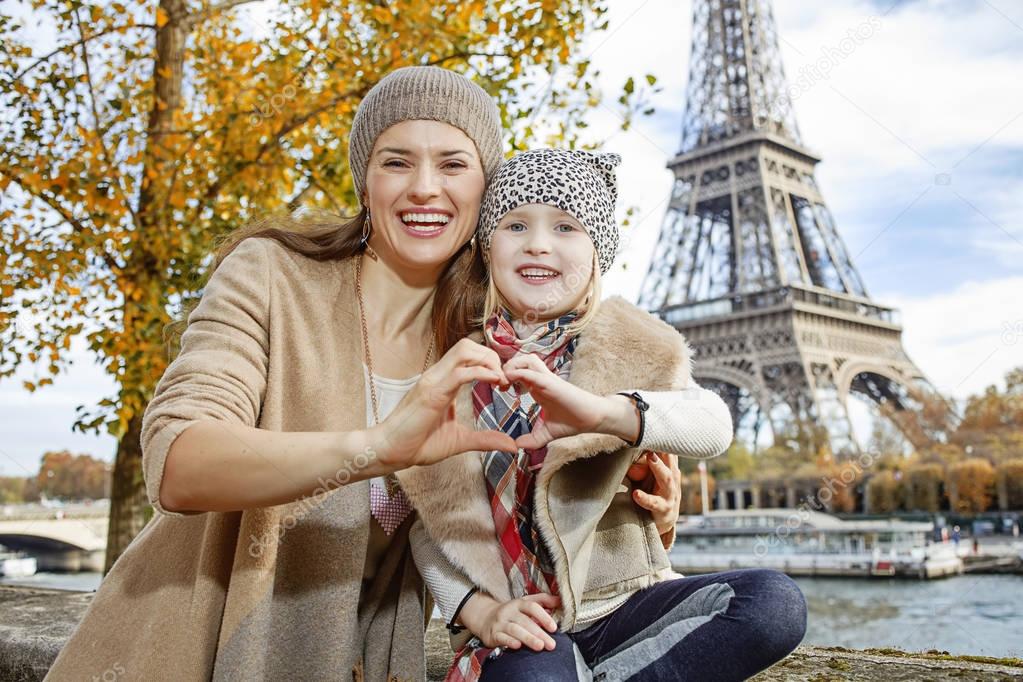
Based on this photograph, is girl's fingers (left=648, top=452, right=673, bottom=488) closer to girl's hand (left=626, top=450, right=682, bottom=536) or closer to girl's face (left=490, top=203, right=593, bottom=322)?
girl's hand (left=626, top=450, right=682, bottom=536)

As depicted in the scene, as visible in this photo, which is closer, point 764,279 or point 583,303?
point 583,303

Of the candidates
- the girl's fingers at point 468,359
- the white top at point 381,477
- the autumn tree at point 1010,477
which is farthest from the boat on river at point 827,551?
the girl's fingers at point 468,359

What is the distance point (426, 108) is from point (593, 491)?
0.93 meters

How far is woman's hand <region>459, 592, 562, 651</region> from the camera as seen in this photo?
1.56m

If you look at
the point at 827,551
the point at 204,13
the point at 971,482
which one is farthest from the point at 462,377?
the point at 971,482

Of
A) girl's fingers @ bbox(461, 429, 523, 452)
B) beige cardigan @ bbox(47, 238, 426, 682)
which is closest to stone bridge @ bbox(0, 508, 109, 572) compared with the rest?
beige cardigan @ bbox(47, 238, 426, 682)

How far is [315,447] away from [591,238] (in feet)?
2.74

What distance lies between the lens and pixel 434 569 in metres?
1.77

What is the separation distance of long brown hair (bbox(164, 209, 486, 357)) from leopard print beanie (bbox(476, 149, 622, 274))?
0.08m

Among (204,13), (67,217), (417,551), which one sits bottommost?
(417,551)

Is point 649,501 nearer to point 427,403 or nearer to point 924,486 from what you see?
point 427,403

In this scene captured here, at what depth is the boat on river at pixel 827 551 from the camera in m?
22.9

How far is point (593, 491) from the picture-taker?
165 cm

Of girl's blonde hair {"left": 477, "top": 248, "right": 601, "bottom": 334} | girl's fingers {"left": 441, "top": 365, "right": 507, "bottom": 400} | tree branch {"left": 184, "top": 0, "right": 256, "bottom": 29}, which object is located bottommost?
girl's fingers {"left": 441, "top": 365, "right": 507, "bottom": 400}
